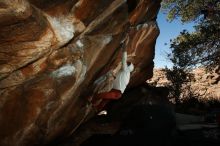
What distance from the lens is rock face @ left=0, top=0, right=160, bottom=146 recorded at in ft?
30.2

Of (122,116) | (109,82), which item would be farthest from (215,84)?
(109,82)

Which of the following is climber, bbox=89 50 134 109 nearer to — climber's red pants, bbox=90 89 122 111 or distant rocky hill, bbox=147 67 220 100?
climber's red pants, bbox=90 89 122 111

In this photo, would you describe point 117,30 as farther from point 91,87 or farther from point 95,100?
point 95,100

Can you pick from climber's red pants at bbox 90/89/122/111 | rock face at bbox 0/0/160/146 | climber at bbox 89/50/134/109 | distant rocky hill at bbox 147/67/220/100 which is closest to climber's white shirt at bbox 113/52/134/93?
climber at bbox 89/50/134/109

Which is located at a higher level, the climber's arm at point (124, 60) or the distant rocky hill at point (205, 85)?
the distant rocky hill at point (205, 85)

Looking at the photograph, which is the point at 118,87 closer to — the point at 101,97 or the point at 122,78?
the point at 122,78

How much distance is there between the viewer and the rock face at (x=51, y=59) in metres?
9.21

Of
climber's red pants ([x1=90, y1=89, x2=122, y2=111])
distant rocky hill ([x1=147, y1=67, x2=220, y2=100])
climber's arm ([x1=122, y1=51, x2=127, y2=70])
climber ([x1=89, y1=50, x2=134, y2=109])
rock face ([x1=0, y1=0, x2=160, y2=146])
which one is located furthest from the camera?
distant rocky hill ([x1=147, y1=67, x2=220, y2=100])

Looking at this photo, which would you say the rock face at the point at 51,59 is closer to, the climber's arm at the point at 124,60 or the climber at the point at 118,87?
the climber at the point at 118,87

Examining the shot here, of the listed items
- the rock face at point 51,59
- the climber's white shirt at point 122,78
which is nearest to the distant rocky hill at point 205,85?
the climber's white shirt at point 122,78

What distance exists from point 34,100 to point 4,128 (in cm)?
125

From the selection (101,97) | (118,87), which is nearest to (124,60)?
(118,87)

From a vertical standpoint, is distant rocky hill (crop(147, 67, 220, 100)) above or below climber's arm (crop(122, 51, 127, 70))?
above

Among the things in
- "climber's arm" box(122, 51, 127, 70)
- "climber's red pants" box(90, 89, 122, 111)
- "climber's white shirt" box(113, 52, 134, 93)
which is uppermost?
"climber's arm" box(122, 51, 127, 70)
